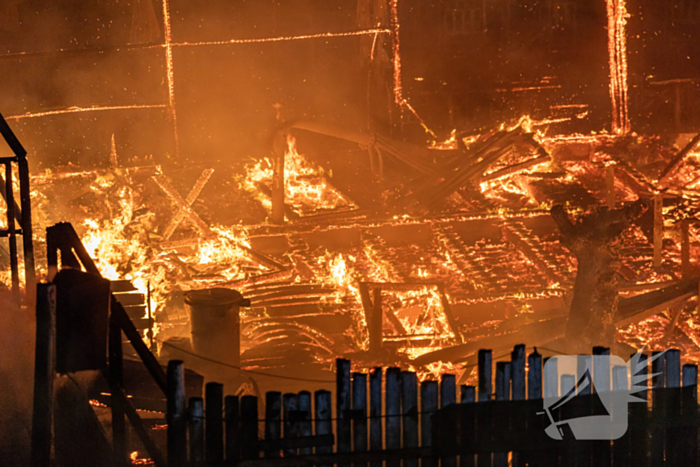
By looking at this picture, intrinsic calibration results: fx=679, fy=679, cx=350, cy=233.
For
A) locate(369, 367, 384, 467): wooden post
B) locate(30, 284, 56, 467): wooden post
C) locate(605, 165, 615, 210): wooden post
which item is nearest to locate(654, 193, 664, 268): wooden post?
locate(605, 165, 615, 210): wooden post

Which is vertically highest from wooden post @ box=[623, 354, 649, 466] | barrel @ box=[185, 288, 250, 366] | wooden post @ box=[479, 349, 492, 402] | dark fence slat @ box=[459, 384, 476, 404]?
barrel @ box=[185, 288, 250, 366]

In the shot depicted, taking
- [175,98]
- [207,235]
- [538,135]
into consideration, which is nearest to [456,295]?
[207,235]

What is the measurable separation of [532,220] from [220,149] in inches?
234

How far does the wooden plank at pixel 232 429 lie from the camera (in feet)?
13.2

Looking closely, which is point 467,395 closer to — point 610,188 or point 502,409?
point 502,409

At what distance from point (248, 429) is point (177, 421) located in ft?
1.38

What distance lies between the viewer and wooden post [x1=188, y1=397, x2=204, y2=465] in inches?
158

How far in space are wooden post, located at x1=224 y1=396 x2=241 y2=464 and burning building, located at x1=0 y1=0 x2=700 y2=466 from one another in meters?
4.26

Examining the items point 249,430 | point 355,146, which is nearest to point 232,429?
point 249,430

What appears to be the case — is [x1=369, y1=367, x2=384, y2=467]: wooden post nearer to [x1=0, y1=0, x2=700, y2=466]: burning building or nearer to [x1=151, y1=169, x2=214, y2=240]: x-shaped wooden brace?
[x1=0, y1=0, x2=700, y2=466]: burning building

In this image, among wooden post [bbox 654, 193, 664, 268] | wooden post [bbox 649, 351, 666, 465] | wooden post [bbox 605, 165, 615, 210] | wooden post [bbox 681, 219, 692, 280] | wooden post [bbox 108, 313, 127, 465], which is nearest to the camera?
wooden post [bbox 649, 351, 666, 465]

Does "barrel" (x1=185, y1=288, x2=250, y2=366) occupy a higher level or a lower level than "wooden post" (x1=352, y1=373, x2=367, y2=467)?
higher

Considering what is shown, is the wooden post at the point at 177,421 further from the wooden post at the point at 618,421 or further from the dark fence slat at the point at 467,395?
the wooden post at the point at 618,421

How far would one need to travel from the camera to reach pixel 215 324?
23.4 feet
